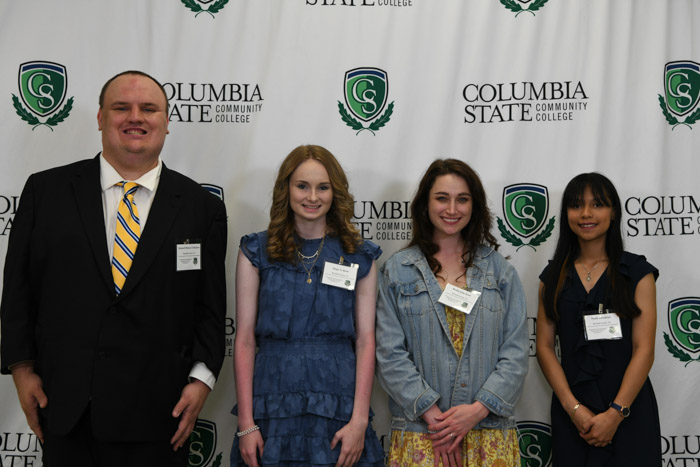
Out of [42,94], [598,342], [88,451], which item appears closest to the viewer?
[88,451]

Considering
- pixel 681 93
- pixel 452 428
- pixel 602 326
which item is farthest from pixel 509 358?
pixel 681 93

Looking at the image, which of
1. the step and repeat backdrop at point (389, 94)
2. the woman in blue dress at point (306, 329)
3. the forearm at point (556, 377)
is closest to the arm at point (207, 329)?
the woman in blue dress at point (306, 329)

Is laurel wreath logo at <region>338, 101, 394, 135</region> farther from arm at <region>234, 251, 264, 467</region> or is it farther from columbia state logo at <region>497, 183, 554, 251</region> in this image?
arm at <region>234, 251, 264, 467</region>

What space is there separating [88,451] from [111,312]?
48 centimetres

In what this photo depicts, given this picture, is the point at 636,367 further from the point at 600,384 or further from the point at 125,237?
the point at 125,237

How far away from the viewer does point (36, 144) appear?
311 centimetres

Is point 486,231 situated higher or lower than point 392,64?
lower

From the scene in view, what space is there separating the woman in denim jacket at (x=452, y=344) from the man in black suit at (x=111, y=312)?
71 cm

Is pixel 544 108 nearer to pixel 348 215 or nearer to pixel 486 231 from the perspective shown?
pixel 486 231

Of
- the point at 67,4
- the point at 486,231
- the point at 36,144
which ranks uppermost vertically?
the point at 67,4

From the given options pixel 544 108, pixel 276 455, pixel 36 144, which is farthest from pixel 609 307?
pixel 36 144

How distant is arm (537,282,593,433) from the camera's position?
99.5 inches

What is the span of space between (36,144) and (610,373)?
2.91 meters

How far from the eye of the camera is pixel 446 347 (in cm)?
240
